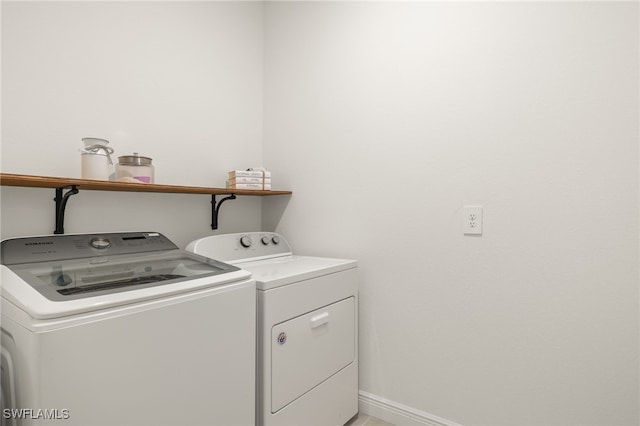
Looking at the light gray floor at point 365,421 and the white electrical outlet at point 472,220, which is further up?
the white electrical outlet at point 472,220


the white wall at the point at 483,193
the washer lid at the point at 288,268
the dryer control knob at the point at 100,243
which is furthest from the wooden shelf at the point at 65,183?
the white wall at the point at 483,193

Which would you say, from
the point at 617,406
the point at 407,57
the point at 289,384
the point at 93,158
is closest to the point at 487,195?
the point at 407,57

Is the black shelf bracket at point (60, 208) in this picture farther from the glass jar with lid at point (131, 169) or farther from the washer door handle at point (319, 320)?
the washer door handle at point (319, 320)

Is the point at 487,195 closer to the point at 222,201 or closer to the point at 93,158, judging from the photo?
the point at 222,201

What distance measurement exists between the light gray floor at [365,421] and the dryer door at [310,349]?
321mm

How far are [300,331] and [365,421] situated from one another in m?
0.76

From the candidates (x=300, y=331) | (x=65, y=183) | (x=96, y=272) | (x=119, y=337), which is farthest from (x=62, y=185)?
(x=300, y=331)

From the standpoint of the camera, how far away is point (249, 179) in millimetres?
2002

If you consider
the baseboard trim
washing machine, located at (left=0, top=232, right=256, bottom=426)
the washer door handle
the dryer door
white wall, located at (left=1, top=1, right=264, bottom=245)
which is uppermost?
white wall, located at (left=1, top=1, right=264, bottom=245)

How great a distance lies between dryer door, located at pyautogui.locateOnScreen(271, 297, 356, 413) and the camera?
1.37 meters

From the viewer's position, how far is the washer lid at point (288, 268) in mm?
1374

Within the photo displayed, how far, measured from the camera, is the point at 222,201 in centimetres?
204

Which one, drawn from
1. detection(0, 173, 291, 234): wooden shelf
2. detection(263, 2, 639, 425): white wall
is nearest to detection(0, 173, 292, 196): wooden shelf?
detection(0, 173, 291, 234): wooden shelf

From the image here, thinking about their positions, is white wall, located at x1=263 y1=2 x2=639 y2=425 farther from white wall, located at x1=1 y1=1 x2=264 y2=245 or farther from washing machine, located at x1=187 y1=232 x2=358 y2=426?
white wall, located at x1=1 y1=1 x2=264 y2=245
